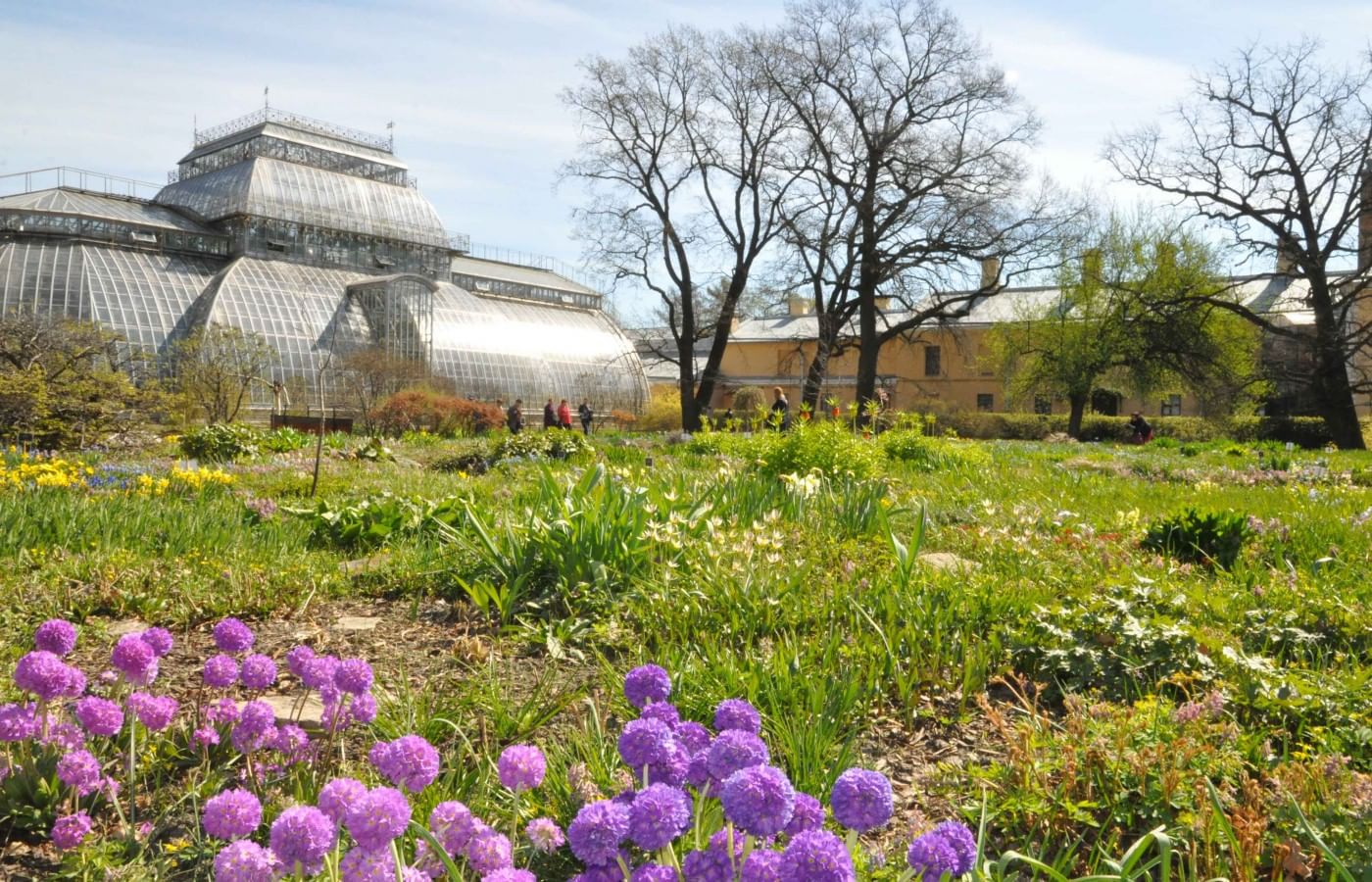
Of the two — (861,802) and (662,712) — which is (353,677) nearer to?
(662,712)

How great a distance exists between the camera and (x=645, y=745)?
1540 mm

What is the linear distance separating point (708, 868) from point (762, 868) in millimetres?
129

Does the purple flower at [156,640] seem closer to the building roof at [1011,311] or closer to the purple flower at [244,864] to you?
the purple flower at [244,864]

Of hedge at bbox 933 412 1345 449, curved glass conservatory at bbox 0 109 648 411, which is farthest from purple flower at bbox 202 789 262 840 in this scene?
curved glass conservatory at bbox 0 109 648 411

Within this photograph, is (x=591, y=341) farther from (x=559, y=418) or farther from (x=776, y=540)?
(x=776, y=540)

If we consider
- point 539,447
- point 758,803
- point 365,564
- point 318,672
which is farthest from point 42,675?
point 539,447

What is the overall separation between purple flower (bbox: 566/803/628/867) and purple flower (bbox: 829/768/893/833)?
1.04 feet

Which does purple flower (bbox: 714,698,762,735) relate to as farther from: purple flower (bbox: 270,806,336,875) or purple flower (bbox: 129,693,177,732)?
purple flower (bbox: 129,693,177,732)

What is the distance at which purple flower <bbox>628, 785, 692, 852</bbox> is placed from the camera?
134cm

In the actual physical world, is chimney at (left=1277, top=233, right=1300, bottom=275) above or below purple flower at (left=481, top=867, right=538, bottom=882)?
above

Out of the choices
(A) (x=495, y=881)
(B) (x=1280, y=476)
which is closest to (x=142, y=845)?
(A) (x=495, y=881)

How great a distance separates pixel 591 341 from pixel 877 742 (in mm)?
47639

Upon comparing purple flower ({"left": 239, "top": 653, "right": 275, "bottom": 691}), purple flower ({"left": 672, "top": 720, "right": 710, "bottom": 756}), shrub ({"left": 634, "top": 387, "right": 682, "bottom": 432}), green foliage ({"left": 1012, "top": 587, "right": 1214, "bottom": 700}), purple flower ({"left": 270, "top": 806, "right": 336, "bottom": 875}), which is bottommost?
shrub ({"left": 634, "top": 387, "right": 682, "bottom": 432})

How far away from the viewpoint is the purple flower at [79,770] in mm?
2061
